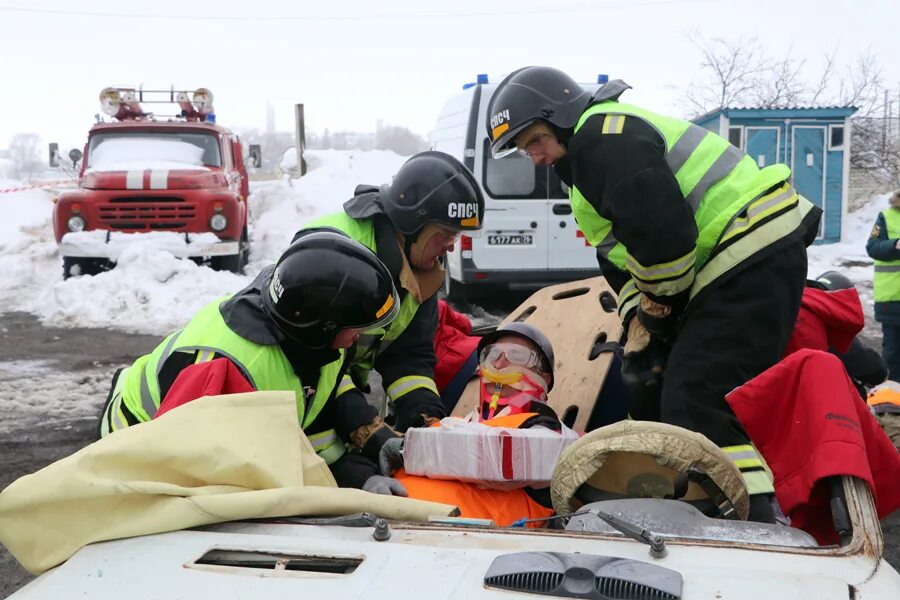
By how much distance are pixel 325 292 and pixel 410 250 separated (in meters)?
1.12

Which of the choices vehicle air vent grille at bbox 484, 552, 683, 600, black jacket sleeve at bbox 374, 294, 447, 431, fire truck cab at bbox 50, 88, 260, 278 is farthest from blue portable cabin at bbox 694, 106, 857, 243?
vehicle air vent grille at bbox 484, 552, 683, 600

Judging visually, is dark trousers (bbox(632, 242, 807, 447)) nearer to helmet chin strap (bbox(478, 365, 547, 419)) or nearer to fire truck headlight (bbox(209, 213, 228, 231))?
helmet chin strap (bbox(478, 365, 547, 419))

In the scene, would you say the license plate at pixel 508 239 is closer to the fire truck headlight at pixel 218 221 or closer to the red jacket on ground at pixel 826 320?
the fire truck headlight at pixel 218 221

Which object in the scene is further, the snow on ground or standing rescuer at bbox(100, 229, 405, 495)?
the snow on ground

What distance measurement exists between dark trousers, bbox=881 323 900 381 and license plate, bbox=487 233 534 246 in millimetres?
4482

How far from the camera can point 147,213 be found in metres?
12.5

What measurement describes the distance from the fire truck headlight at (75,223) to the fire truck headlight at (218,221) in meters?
1.69

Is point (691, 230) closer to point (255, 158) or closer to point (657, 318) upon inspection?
point (657, 318)

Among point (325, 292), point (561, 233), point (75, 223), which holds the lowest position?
point (561, 233)

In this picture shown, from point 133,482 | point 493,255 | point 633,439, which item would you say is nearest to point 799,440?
point 633,439

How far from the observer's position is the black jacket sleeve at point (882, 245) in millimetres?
6995

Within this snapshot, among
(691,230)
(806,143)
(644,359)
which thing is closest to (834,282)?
(644,359)

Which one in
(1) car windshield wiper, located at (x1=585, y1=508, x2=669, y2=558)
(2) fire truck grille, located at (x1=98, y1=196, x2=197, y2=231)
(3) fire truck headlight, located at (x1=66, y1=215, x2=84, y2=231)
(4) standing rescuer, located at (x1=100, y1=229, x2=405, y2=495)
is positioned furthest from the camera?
(2) fire truck grille, located at (x1=98, y1=196, x2=197, y2=231)

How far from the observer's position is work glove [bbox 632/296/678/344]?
320 centimetres
